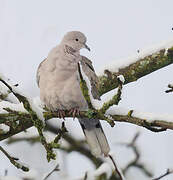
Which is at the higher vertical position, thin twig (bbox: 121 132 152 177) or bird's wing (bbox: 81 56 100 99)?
bird's wing (bbox: 81 56 100 99)

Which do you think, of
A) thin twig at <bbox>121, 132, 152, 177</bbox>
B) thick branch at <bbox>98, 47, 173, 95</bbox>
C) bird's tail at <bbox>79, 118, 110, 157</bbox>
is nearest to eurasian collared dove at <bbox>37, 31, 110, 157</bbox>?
bird's tail at <bbox>79, 118, 110, 157</bbox>

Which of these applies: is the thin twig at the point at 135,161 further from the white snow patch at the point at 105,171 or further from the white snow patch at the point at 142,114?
the white snow patch at the point at 142,114

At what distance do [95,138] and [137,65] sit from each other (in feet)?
2.68

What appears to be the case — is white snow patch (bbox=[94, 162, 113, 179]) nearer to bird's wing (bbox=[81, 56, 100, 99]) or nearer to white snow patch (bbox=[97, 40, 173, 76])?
bird's wing (bbox=[81, 56, 100, 99])

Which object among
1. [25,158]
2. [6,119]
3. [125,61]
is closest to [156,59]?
[125,61]

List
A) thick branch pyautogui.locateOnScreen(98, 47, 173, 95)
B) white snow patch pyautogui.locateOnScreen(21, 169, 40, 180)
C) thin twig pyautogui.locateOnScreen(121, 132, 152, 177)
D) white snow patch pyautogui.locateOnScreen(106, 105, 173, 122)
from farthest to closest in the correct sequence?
thin twig pyautogui.locateOnScreen(121, 132, 152, 177) → white snow patch pyautogui.locateOnScreen(21, 169, 40, 180) → thick branch pyautogui.locateOnScreen(98, 47, 173, 95) → white snow patch pyautogui.locateOnScreen(106, 105, 173, 122)

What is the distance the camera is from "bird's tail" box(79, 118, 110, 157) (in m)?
4.03

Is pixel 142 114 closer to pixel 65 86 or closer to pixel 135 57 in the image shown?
pixel 65 86

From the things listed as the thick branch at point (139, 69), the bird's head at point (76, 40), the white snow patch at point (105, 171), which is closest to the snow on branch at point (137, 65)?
the thick branch at point (139, 69)

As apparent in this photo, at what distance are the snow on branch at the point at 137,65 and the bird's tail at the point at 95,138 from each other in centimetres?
42

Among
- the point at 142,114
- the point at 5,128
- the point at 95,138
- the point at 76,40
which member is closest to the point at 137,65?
the point at 95,138

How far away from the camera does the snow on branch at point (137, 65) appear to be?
3.95 metres

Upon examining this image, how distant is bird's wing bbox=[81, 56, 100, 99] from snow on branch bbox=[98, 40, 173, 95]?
4cm

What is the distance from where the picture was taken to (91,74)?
4.13 meters
